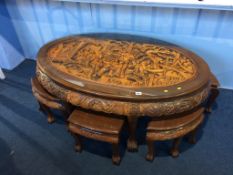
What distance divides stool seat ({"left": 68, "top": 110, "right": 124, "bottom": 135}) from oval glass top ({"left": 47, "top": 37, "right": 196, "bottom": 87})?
216 mm

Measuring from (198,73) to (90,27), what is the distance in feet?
3.50

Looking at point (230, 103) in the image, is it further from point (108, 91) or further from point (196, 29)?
point (108, 91)

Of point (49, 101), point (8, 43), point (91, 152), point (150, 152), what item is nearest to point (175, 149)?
point (150, 152)

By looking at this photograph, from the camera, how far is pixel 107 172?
1399mm

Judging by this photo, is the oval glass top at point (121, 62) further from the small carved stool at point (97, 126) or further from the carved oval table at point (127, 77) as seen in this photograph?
the small carved stool at point (97, 126)

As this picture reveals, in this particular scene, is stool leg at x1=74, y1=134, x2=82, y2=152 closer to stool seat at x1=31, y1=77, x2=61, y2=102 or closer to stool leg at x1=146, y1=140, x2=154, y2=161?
stool seat at x1=31, y1=77, x2=61, y2=102

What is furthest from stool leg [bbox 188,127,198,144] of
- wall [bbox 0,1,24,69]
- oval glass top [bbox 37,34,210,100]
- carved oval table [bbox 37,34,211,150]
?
wall [bbox 0,1,24,69]

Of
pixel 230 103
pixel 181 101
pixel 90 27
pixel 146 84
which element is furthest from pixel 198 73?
pixel 90 27

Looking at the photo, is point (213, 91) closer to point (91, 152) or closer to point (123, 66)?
point (123, 66)

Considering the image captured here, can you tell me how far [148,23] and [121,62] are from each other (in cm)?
55

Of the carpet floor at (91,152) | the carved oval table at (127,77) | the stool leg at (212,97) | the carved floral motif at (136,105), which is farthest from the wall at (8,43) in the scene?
the stool leg at (212,97)

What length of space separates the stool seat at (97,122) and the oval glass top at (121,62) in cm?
22

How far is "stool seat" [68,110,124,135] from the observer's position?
127 cm

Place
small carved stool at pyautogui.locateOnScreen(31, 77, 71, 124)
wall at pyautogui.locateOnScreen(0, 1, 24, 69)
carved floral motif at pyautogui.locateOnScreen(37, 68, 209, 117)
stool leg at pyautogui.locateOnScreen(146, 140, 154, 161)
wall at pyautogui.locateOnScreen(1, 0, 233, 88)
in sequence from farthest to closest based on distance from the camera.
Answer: wall at pyautogui.locateOnScreen(0, 1, 24, 69) → wall at pyautogui.locateOnScreen(1, 0, 233, 88) → small carved stool at pyautogui.locateOnScreen(31, 77, 71, 124) → stool leg at pyautogui.locateOnScreen(146, 140, 154, 161) → carved floral motif at pyautogui.locateOnScreen(37, 68, 209, 117)
